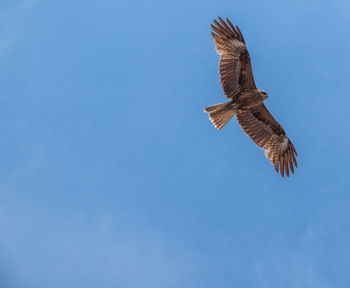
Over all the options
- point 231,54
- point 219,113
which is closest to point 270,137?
point 219,113

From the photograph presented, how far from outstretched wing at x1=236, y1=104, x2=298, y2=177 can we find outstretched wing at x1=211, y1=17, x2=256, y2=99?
1544 mm

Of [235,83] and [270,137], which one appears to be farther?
[270,137]

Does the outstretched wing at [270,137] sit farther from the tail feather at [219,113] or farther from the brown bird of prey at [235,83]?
the tail feather at [219,113]

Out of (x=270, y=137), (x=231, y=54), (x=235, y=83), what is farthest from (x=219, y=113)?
(x=270, y=137)

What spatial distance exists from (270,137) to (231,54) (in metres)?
3.29

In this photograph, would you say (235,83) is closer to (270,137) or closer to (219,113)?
(219,113)

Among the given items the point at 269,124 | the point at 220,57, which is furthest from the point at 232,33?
the point at 269,124

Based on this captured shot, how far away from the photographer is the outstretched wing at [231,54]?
15.1 metres

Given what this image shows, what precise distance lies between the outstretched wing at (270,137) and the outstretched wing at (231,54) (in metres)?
1.54

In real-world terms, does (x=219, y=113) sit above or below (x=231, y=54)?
below

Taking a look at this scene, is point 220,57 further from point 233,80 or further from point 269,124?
point 269,124

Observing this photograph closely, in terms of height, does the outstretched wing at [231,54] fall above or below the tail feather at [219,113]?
above

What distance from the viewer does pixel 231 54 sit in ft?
49.6

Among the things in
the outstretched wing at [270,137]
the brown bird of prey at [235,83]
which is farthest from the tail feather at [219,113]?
the outstretched wing at [270,137]
